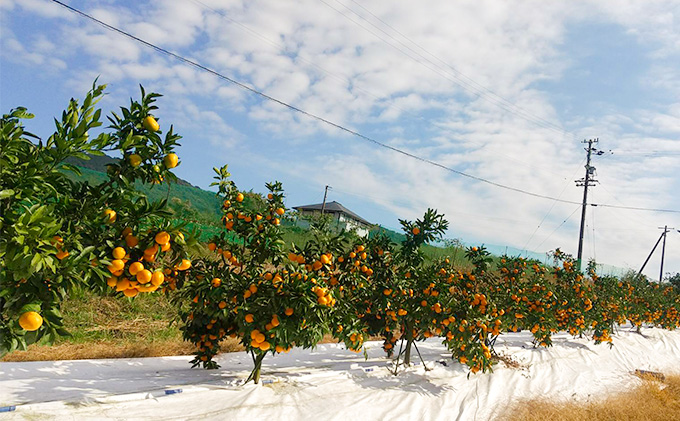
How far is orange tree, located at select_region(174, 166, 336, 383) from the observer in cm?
294

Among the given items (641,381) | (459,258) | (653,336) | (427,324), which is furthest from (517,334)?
(459,258)

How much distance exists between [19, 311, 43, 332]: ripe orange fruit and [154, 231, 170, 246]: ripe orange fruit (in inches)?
19.0

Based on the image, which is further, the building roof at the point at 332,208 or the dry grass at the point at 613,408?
the building roof at the point at 332,208

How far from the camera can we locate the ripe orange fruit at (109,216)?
1.75 metres

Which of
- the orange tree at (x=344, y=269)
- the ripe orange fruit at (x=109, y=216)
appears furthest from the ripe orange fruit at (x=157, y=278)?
the orange tree at (x=344, y=269)

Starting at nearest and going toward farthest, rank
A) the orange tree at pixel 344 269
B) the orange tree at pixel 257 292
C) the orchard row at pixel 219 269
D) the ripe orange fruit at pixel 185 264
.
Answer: the orchard row at pixel 219 269
the ripe orange fruit at pixel 185 264
the orange tree at pixel 257 292
the orange tree at pixel 344 269

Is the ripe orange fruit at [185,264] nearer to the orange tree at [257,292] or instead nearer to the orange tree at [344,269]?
the orange tree at [257,292]

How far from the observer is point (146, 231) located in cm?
181

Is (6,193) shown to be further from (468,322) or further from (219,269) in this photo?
(468,322)

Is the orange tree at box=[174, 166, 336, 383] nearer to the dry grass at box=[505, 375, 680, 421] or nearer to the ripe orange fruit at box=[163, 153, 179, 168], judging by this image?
the ripe orange fruit at box=[163, 153, 179, 168]

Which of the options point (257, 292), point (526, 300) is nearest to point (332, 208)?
point (526, 300)

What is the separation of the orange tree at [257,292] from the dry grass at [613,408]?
234cm

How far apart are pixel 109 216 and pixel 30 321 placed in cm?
49

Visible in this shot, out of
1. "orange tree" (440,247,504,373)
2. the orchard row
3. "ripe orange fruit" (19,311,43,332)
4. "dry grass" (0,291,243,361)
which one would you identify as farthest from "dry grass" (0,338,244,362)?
"ripe orange fruit" (19,311,43,332)
